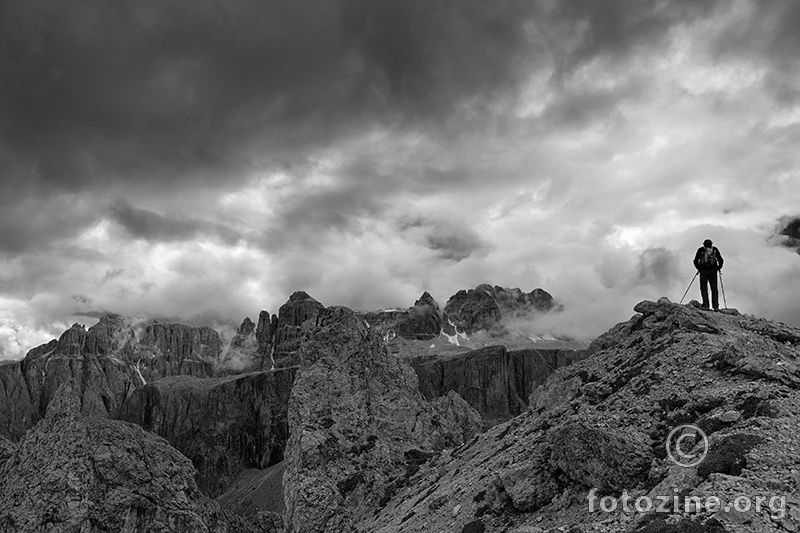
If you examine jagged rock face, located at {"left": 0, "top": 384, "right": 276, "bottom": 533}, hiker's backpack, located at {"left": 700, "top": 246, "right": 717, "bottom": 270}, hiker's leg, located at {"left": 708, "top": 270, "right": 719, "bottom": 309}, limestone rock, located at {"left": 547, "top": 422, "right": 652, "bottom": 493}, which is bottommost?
jagged rock face, located at {"left": 0, "top": 384, "right": 276, "bottom": 533}

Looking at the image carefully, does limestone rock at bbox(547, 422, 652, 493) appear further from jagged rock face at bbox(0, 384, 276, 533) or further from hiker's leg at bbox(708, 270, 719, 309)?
jagged rock face at bbox(0, 384, 276, 533)

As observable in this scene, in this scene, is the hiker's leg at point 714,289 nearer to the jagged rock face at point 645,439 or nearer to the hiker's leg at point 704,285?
the hiker's leg at point 704,285

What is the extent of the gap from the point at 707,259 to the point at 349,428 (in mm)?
34499

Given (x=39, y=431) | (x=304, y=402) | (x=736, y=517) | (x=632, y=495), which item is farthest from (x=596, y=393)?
(x=39, y=431)

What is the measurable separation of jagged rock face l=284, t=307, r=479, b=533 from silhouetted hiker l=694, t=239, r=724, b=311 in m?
28.4

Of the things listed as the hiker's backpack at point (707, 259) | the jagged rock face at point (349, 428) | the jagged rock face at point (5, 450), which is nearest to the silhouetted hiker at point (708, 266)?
the hiker's backpack at point (707, 259)

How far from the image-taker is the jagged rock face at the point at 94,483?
224 feet

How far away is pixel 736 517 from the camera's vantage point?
1928cm

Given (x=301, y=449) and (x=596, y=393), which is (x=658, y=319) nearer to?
(x=596, y=393)

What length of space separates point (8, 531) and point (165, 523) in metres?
17.7

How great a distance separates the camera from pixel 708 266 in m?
44.0

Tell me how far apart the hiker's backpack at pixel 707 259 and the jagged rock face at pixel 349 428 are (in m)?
29.4

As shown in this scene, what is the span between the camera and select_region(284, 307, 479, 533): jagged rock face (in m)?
50.2

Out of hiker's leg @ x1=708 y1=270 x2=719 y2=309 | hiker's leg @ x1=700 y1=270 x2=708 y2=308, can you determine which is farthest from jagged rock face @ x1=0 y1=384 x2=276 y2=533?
hiker's leg @ x1=708 y1=270 x2=719 y2=309
